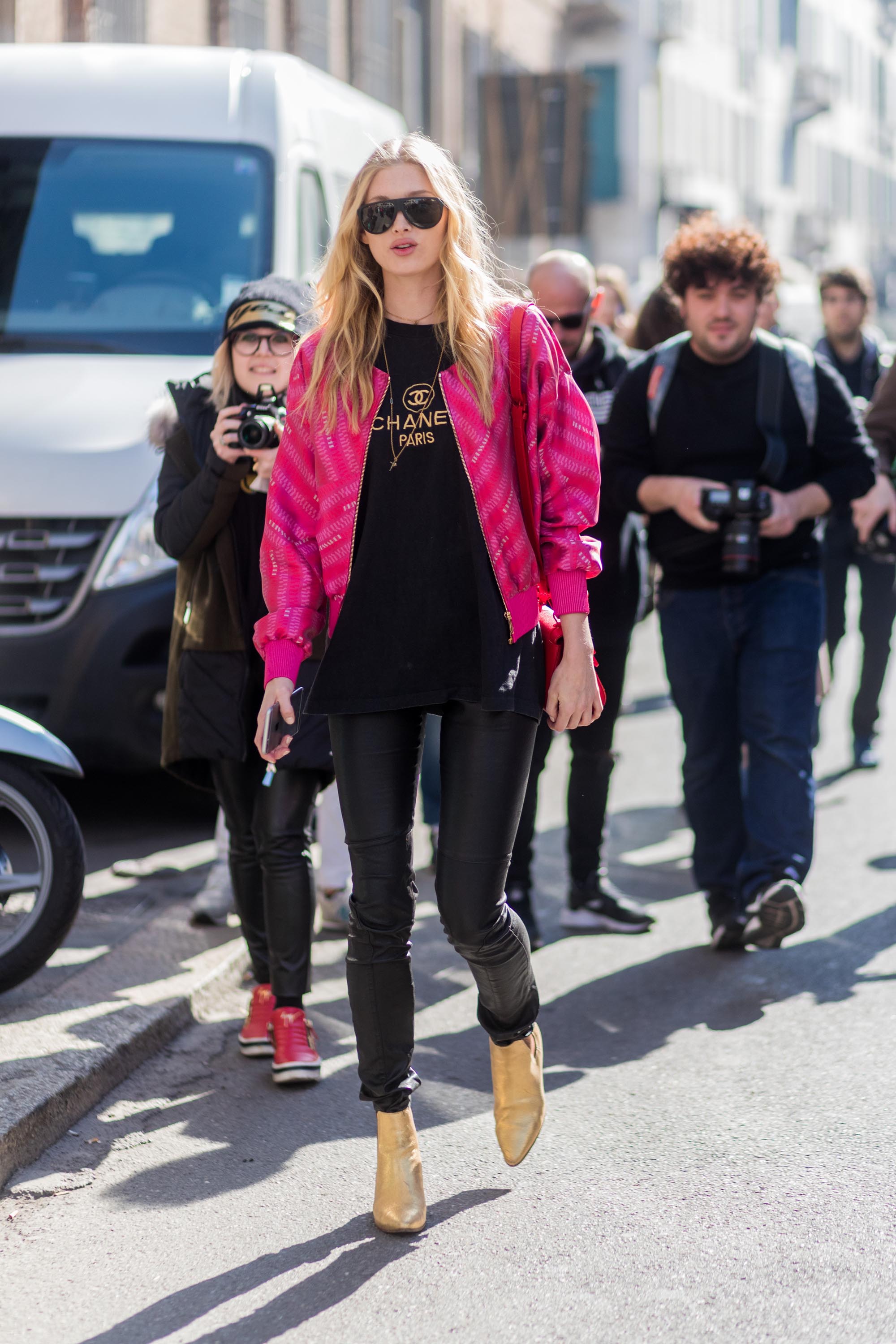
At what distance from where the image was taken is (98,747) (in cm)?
661

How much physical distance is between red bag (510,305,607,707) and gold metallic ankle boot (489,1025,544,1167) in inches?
28.0

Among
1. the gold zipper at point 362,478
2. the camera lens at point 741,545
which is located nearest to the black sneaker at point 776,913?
the camera lens at point 741,545

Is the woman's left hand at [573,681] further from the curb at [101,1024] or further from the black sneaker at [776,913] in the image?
the black sneaker at [776,913]

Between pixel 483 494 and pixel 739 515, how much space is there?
77.1 inches

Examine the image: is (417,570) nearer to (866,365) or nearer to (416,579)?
(416,579)

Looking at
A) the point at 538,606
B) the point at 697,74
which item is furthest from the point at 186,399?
the point at 697,74

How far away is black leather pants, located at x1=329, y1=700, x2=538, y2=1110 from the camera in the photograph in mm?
3398

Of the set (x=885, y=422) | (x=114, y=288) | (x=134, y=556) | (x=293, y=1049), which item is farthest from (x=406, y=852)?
(x=114, y=288)

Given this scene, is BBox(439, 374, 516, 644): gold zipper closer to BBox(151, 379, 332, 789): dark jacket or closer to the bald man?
BBox(151, 379, 332, 789): dark jacket

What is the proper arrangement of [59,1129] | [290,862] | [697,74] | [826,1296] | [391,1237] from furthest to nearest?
[697,74] → [290,862] → [59,1129] → [391,1237] → [826,1296]

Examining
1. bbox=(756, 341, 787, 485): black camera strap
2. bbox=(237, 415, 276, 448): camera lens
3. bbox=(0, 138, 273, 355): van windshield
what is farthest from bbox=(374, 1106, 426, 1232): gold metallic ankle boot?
bbox=(0, 138, 273, 355): van windshield

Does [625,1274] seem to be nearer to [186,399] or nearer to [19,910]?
[19,910]

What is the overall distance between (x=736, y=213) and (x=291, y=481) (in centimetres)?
3900

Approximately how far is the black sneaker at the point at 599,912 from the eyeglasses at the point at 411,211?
2847 mm
